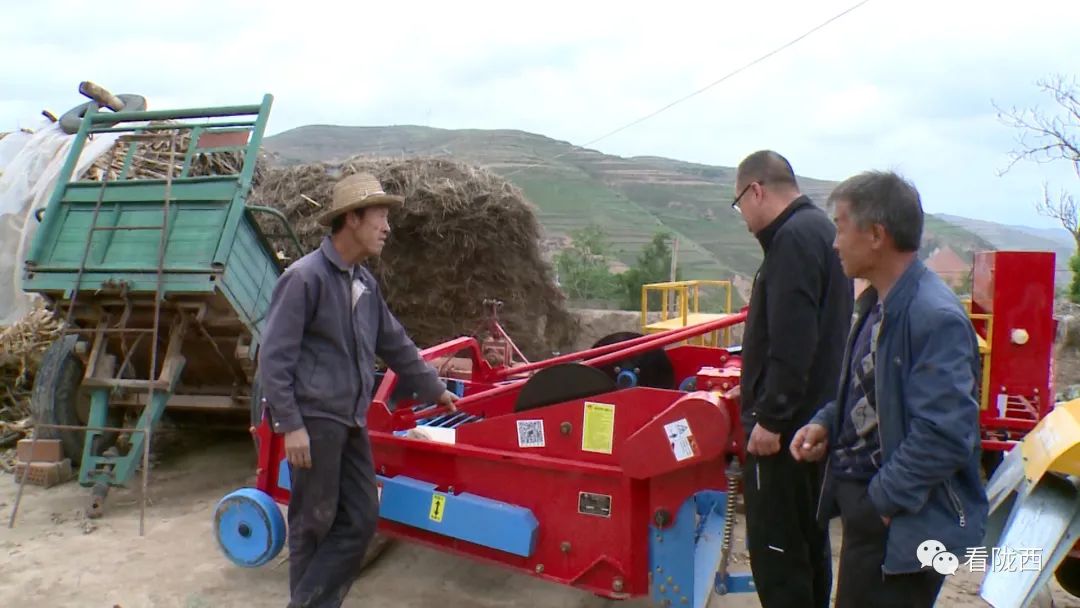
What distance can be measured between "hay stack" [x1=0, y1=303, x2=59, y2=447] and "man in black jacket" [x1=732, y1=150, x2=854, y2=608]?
649 cm

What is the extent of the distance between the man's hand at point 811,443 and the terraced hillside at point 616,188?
30.0ft

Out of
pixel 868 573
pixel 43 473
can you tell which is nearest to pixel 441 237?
pixel 43 473

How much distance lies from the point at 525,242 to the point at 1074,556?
19.7 feet

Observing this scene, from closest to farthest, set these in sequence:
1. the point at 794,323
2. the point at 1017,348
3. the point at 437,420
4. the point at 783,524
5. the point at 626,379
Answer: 1. the point at 794,323
2. the point at 783,524
3. the point at 437,420
4. the point at 626,379
5. the point at 1017,348

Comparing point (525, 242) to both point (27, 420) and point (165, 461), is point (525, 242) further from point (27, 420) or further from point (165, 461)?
point (27, 420)

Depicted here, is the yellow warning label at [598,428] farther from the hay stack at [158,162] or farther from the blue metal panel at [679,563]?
the hay stack at [158,162]

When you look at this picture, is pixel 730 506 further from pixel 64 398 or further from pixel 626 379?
pixel 64 398

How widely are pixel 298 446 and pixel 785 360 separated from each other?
1.78 metres

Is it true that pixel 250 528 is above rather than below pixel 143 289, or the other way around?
below

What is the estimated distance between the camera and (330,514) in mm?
3049

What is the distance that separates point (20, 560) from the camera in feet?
13.4

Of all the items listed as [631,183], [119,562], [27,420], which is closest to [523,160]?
[631,183]

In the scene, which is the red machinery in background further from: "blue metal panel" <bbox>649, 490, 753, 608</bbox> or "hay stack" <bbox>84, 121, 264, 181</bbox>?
"hay stack" <bbox>84, 121, 264, 181</bbox>

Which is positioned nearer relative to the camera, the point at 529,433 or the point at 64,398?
the point at 529,433
